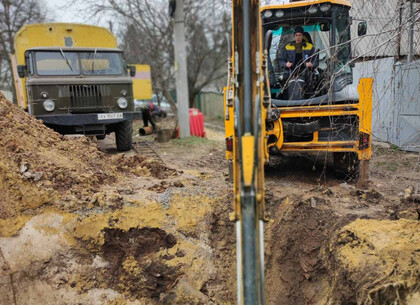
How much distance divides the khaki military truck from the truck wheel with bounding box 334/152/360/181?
15.4 ft

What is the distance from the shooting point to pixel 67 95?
7879 millimetres

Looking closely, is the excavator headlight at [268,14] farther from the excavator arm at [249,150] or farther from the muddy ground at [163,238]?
the muddy ground at [163,238]

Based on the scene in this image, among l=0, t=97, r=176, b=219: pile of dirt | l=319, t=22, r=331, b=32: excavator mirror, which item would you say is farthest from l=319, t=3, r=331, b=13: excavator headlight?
l=0, t=97, r=176, b=219: pile of dirt

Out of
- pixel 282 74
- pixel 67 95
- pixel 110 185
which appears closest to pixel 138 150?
pixel 67 95

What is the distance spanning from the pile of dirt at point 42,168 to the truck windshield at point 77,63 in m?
2.63

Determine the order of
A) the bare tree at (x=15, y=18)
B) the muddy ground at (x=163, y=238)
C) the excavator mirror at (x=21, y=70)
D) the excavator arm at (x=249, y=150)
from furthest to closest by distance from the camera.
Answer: the bare tree at (x=15, y=18), the excavator mirror at (x=21, y=70), the muddy ground at (x=163, y=238), the excavator arm at (x=249, y=150)

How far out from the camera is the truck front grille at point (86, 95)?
7.94 meters

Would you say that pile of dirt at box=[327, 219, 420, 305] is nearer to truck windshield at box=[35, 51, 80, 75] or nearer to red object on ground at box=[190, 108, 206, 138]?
truck windshield at box=[35, 51, 80, 75]

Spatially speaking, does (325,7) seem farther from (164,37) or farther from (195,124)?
(164,37)

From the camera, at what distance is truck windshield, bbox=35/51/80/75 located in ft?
26.0

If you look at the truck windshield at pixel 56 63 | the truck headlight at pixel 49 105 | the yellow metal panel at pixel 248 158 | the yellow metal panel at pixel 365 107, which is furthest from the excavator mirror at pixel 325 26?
the truck headlight at pixel 49 105

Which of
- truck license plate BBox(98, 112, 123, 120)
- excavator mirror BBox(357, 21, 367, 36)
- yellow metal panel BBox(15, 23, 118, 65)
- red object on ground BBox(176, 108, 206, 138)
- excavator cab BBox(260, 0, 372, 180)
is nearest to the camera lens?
excavator mirror BBox(357, 21, 367, 36)

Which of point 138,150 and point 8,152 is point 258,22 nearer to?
point 8,152

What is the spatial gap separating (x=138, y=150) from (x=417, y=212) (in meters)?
6.69
